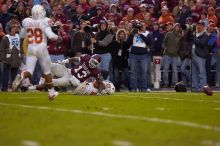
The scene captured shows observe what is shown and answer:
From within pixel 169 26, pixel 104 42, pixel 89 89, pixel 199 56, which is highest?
pixel 169 26

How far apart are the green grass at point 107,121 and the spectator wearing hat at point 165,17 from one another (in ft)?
22.6

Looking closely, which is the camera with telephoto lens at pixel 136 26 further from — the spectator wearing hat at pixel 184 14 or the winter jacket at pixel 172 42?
the spectator wearing hat at pixel 184 14

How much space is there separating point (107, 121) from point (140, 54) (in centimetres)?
974

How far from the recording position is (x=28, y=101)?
15.7m

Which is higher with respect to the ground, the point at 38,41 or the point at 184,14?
the point at 184,14

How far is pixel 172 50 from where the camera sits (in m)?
22.0

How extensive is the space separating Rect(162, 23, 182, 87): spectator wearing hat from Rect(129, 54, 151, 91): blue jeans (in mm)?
1091

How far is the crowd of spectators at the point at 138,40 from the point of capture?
2102cm

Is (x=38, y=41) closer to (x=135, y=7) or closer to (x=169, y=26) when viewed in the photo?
(x=169, y=26)

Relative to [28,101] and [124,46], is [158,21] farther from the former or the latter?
[28,101]

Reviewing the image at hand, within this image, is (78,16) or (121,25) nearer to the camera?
(121,25)

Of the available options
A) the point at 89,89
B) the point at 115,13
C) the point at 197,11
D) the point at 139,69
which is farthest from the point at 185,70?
the point at 89,89

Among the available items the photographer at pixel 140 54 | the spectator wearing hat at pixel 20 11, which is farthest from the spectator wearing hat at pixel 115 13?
the spectator wearing hat at pixel 20 11

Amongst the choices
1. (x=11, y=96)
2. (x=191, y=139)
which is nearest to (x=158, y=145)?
(x=191, y=139)
